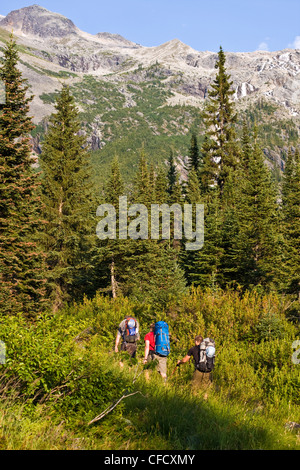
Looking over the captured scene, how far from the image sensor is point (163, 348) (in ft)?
24.5

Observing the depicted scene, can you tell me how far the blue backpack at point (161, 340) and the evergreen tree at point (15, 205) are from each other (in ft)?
27.7

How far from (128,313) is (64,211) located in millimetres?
11604

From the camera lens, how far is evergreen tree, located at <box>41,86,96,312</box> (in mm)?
20875

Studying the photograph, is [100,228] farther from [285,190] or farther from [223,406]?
[285,190]

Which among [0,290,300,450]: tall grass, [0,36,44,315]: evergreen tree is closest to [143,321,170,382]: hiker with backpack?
[0,290,300,450]: tall grass

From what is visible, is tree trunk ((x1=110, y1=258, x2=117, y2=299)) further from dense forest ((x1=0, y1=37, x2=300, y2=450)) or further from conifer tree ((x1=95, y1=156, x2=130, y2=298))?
dense forest ((x1=0, y1=37, x2=300, y2=450))

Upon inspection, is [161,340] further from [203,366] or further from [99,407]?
[99,407]

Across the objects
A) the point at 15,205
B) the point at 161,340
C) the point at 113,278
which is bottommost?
the point at 113,278

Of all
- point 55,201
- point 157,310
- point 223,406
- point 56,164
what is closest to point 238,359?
point 223,406

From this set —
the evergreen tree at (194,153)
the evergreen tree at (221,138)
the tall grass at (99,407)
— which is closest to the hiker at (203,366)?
the tall grass at (99,407)

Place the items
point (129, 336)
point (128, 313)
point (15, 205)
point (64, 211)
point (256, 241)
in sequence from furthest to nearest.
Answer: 1. point (64, 211)
2. point (256, 241)
3. point (15, 205)
4. point (128, 313)
5. point (129, 336)

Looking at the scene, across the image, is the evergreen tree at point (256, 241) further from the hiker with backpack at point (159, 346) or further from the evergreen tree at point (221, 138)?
the hiker with backpack at point (159, 346)

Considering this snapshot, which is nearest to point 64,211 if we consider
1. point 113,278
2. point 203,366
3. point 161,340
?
point 113,278

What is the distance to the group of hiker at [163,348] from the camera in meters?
7.10
